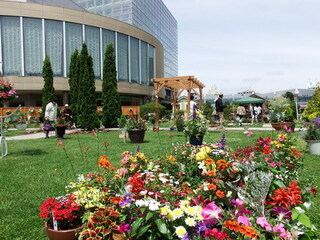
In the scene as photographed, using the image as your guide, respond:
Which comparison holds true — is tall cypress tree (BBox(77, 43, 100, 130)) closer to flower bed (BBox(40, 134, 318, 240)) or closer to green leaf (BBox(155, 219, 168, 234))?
flower bed (BBox(40, 134, 318, 240))

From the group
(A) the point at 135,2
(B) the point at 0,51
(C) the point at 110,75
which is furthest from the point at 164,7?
(C) the point at 110,75

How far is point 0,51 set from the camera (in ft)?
77.3

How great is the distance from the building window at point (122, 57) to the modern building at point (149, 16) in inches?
688

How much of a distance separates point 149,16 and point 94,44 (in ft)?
107

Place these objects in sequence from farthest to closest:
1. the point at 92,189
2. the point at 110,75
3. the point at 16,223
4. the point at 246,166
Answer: the point at 110,75 < the point at 16,223 < the point at 246,166 < the point at 92,189

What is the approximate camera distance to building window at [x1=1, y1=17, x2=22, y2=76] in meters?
23.7

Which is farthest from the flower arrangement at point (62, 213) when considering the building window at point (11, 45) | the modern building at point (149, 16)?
the modern building at point (149, 16)

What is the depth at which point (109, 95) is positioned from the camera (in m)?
16.8

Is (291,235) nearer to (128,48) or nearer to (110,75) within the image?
(110,75)

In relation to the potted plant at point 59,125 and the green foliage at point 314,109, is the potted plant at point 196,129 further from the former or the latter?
the potted plant at point 59,125

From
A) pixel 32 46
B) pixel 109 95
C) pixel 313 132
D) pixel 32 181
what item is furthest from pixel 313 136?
pixel 32 46

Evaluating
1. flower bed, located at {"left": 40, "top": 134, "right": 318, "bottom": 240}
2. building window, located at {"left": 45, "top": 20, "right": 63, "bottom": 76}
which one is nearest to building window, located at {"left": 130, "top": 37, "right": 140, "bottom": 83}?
building window, located at {"left": 45, "top": 20, "right": 63, "bottom": 76}

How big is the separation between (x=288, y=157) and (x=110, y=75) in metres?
14.7

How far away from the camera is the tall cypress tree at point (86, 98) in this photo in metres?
14.5
